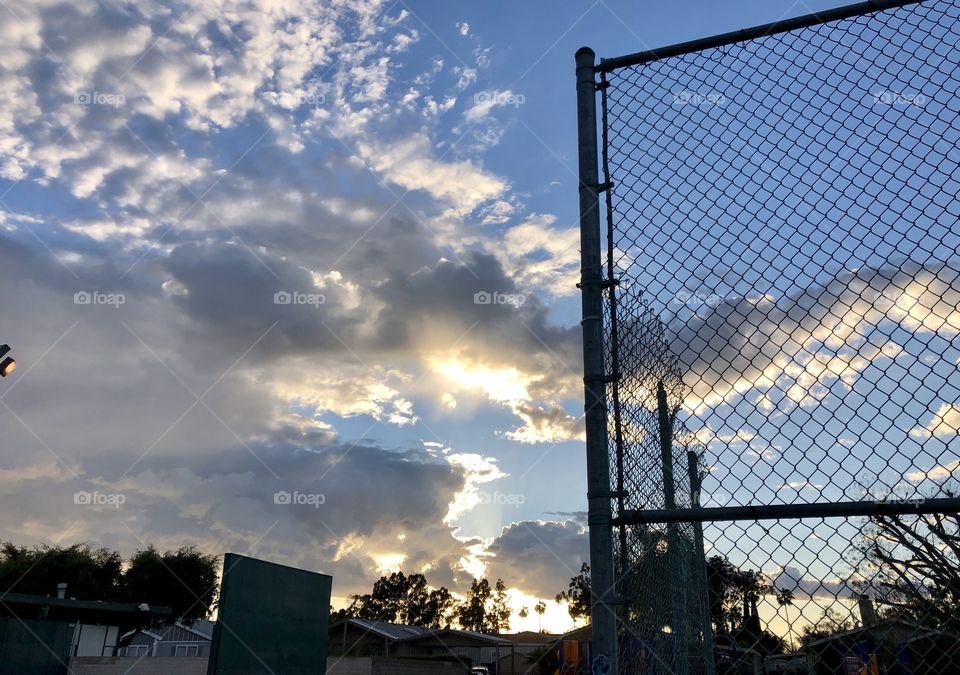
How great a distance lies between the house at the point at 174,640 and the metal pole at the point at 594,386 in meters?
42.1

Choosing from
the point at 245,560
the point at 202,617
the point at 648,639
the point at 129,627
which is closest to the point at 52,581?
the point at 202,617

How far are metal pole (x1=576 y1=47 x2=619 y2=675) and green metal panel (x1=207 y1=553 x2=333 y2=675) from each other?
476 cm

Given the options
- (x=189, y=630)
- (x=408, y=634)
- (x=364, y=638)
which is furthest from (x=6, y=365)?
(x=408, y=634)

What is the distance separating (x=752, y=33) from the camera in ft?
10.4

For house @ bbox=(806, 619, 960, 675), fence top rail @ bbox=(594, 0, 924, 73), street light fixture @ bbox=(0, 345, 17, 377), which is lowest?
house @ bbox=(806, 619, 960, 675)

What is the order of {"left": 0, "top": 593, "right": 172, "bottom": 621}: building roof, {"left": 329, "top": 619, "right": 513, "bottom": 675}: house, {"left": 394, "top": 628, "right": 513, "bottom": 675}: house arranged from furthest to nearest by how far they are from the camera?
{"left": 394, "top": 628, "right": 513, "bottom": 675}: house → {"left": 329, "top": 619, "right": 513, "bottom": 675}: house → {"left": 0, "top": 593, "right": 172, "bottom": 621}: building roof

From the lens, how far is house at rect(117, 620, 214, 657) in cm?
3928

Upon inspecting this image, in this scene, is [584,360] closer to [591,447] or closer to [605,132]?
[591,447]

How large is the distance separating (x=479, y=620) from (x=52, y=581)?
55783mm

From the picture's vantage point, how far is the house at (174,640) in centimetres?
3928

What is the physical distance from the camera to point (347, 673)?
2252 cm

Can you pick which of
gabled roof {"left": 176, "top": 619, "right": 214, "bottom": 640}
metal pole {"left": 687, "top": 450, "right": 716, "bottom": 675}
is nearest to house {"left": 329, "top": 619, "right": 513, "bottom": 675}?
gabled roof {"left": 176, "top": 619, "right": 214, "bottom": 640}

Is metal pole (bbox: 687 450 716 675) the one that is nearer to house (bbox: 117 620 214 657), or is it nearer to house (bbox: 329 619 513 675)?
house (bbox: 117 620 214 657)

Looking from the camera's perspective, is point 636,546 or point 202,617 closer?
point 636,546
